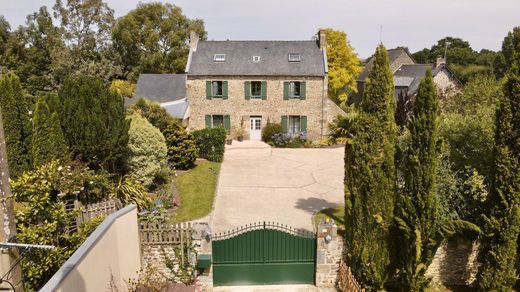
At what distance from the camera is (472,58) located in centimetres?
7188

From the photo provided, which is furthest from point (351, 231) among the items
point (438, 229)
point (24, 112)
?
point (24, 112)

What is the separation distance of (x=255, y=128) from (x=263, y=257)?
18.0 meters

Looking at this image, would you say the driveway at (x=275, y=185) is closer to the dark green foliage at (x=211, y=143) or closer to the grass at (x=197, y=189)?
the grass at (x=197, y=189)

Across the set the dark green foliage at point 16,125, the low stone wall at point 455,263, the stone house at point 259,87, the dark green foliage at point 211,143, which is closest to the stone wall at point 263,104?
the stone house at point 259,87

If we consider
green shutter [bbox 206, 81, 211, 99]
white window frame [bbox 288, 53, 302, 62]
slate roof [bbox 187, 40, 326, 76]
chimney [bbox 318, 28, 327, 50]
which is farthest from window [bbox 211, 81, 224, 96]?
chimney [bbox 318, 28, 327, 50]

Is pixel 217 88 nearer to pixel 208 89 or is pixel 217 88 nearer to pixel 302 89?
pixel 208 89

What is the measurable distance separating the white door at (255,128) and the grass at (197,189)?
7.03 m

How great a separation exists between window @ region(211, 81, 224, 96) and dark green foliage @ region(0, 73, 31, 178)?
589 inches

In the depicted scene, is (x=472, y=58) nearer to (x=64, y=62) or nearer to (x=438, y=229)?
(x=64, y=62)

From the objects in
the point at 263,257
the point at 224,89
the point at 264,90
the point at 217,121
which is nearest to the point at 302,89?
the point at 264,90

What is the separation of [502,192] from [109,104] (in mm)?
12702

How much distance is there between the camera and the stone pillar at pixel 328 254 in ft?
34.5

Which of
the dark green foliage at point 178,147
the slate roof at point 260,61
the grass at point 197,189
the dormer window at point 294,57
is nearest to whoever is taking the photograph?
the grass at point 197,189

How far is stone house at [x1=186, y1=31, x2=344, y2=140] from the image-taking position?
88.4 ft
